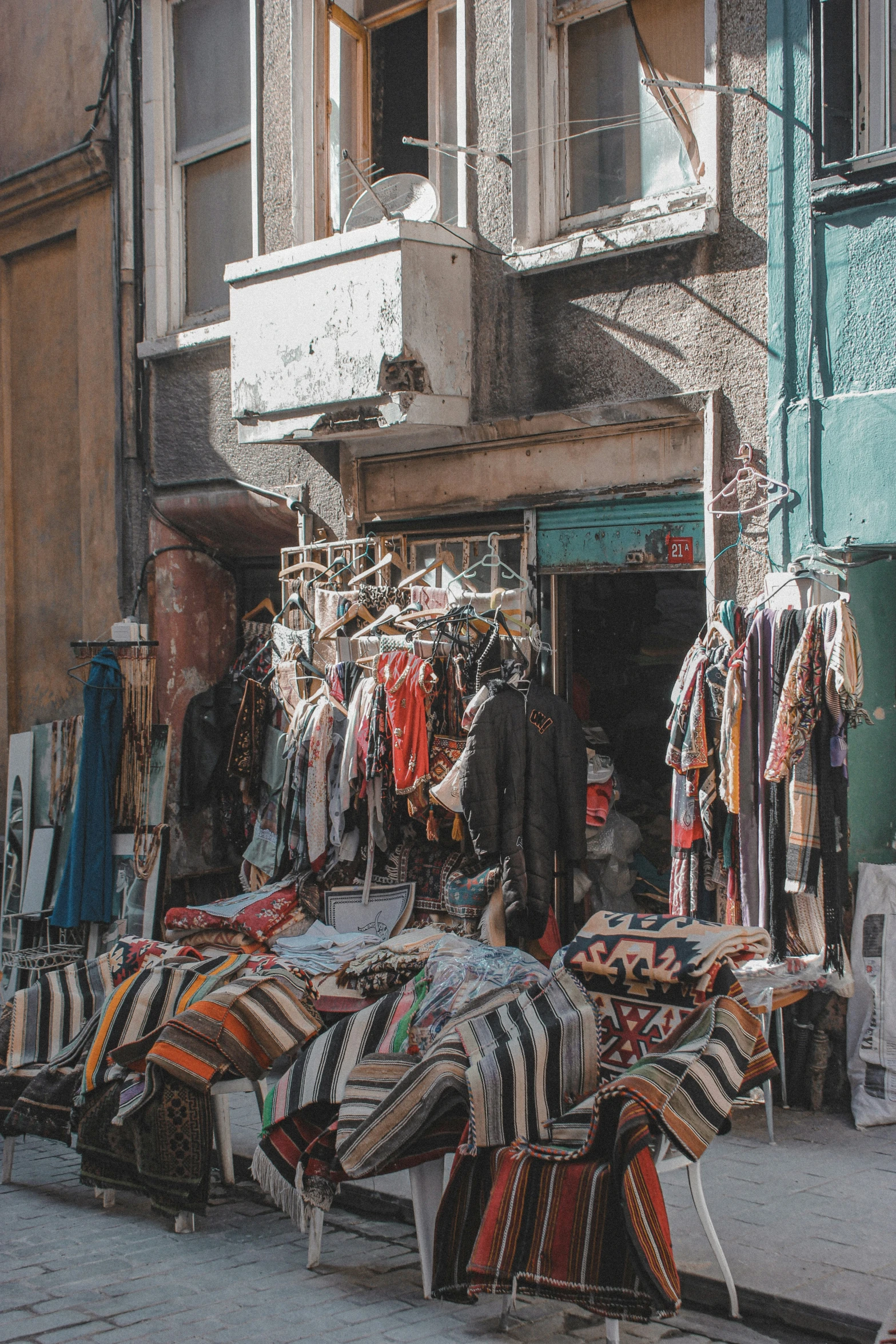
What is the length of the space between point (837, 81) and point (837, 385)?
141 cm

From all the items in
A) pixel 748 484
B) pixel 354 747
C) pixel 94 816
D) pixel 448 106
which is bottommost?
pixel 94 816

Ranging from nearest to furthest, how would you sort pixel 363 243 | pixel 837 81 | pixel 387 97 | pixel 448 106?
pixel 837 81
pixel 363 243
pixel 448 106
pixel 387 97

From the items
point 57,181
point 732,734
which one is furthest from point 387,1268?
point 57,181

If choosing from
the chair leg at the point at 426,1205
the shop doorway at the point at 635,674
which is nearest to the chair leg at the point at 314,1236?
the chair leg at the point at 426,1205

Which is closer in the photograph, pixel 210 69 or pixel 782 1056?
pixel 782 1056

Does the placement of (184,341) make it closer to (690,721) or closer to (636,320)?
(636,320)

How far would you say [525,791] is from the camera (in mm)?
7230

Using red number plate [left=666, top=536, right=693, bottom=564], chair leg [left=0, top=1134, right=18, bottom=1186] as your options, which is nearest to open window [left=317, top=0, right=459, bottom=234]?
red number plate [left=666, top=536, right=693, bottom=564]

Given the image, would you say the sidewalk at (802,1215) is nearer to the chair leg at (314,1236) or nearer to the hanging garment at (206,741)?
the chair leg at (314,1236)

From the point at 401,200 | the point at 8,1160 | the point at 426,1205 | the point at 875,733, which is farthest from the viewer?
the point at 401,200

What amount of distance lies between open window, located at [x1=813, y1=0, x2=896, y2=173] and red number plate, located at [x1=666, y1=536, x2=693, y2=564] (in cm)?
195

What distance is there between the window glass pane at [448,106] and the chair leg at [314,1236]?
5.78m

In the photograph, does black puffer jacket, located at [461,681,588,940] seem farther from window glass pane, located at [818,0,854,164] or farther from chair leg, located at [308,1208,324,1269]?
window glass pane, located at [818,0,854,164]

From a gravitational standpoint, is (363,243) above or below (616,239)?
above
